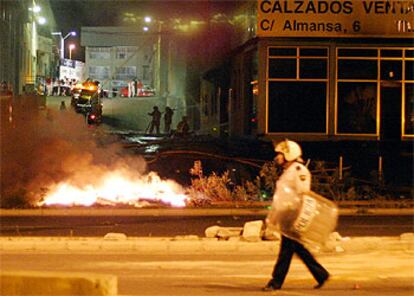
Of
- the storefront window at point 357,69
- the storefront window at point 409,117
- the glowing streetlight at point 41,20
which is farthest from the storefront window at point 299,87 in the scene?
the glowing streetlight at point 41,20

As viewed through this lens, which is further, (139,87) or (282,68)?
(139,87)

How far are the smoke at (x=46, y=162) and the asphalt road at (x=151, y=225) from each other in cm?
194

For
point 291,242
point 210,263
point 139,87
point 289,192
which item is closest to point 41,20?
point 139,87

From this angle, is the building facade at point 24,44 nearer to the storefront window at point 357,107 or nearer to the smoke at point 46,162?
the storefront window at point 357,107

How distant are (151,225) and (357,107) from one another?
14.3m

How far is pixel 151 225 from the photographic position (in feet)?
56.2

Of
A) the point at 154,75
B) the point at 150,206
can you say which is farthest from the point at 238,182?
the point at 154,75

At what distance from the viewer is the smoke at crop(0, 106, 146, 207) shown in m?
20.9

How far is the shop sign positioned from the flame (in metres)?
9.35

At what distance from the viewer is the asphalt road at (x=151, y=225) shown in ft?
51.5

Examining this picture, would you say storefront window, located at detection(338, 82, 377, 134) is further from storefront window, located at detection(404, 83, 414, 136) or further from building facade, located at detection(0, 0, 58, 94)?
building facade, located at detection(0, 0, 58, 94)

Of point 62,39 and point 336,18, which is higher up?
point 62,39

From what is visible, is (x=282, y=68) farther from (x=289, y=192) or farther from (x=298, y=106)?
(x=289, y=192)

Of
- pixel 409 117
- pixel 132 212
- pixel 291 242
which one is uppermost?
pixel 409 117
